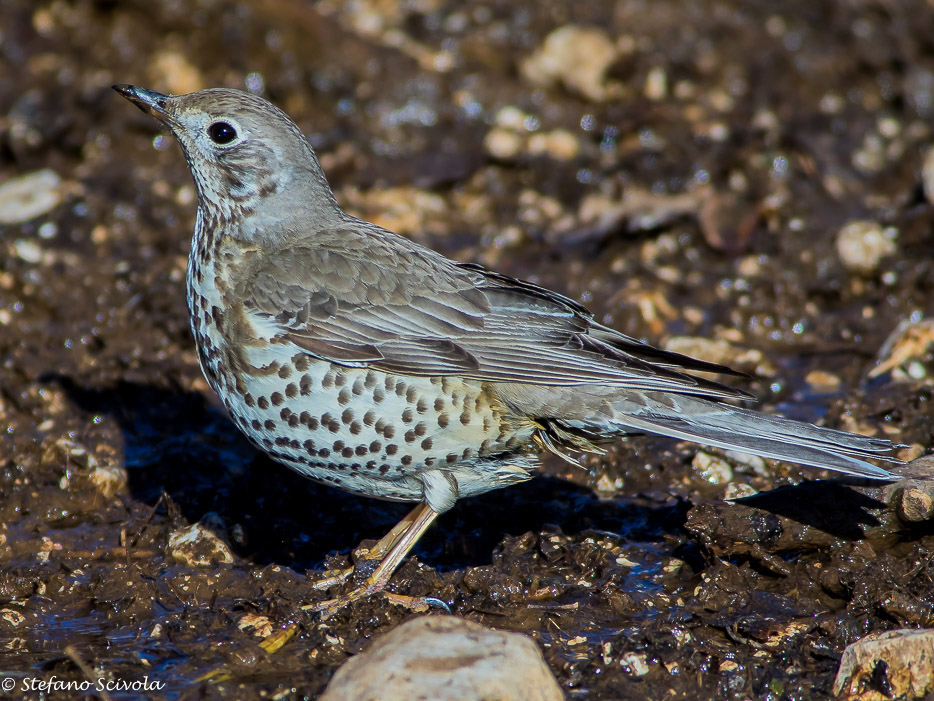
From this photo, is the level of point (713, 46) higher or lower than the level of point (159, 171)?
higher

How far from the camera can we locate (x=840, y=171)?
9023 mm

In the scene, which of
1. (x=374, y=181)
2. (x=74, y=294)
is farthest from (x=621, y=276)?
(x=74, y=294)

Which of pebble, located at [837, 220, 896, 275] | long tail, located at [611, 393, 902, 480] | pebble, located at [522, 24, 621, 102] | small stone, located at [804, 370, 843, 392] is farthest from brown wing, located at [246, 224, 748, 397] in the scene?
pebble, located at [522, 24, 621, 102]

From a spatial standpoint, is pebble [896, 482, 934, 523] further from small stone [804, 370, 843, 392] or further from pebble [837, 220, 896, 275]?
pebble [837, 220, 896, 275]

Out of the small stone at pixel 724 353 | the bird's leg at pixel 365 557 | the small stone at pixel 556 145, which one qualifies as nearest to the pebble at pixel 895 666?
the bird's leg at pixel 365 557

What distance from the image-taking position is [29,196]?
841 cm

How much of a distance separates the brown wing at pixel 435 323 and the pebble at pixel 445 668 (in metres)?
1.42

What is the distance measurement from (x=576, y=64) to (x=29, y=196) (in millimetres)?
4815

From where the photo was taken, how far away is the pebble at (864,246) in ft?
25.4

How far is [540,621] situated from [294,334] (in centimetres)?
175

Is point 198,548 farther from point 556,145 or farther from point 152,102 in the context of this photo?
point 556,145

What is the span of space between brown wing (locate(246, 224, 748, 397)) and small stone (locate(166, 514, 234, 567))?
49.8 inches

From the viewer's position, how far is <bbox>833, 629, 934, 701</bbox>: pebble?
4.24 m

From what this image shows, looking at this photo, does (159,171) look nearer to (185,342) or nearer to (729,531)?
(185,342)
